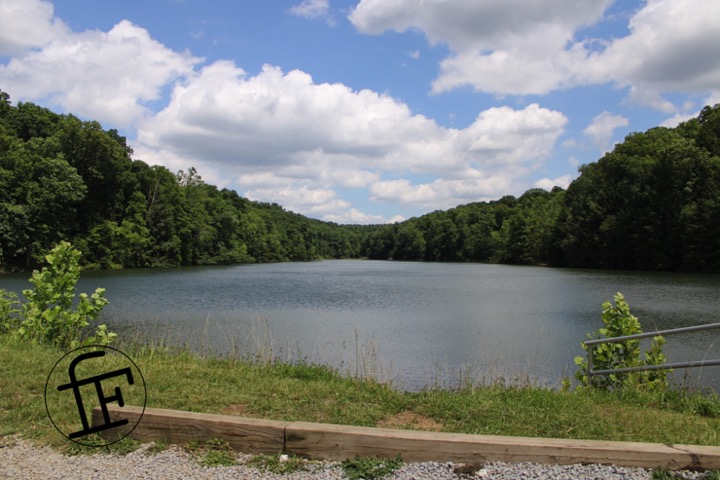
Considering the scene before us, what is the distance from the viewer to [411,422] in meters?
5.10

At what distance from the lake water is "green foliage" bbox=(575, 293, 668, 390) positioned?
43 cm

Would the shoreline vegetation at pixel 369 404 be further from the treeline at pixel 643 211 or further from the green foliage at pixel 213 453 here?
the treeline at pixel 643 211

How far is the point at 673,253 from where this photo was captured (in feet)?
207

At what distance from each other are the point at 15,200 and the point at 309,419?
202 feet

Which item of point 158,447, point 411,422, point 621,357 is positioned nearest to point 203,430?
point 158,447

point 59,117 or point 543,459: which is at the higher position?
point 59,117

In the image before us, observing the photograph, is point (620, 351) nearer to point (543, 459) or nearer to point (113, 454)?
point (543, 459)

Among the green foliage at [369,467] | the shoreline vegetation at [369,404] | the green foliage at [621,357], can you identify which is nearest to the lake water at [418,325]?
the green foliage at [621,357]

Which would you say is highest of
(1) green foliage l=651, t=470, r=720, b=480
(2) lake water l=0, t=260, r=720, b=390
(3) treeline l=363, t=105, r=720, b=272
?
(3) treeline l=363, t=105, r=720, b=272

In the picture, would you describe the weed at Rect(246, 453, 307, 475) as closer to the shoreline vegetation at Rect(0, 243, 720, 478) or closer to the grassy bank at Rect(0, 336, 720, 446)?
the shoreline vegetation at Rect(0, 243, 720, 478)

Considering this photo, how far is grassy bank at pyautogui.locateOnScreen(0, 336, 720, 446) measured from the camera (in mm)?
4734

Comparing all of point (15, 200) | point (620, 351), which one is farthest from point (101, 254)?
point (620, 351)

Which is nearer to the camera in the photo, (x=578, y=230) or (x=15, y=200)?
(x=15, y=200)

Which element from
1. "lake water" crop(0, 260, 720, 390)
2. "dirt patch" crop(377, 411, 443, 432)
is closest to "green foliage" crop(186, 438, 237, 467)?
"dirt patch" crop(377, 411, 443, 432)
